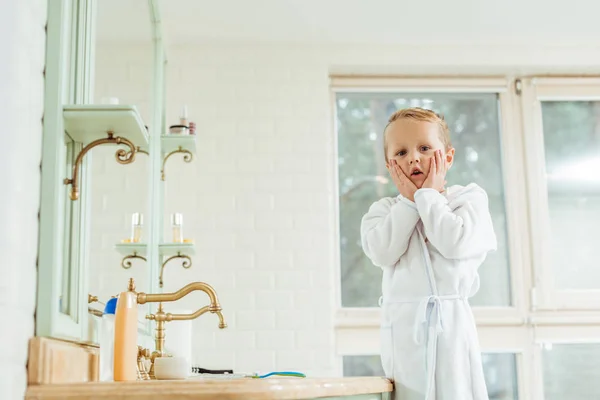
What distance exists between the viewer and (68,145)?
159cm

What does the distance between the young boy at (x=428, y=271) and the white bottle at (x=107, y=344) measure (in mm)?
580

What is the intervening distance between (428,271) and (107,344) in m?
0.69

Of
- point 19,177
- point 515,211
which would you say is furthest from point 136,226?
point 515,211

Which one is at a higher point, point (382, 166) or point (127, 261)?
point (382, 166)

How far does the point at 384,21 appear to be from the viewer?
345 centimetres

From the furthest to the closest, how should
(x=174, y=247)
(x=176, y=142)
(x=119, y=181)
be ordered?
(x=176, y=142), (x=174, y=247), (x=119, y=181)

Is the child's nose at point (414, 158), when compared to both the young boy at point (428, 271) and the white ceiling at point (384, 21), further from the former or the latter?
the white ceiling at point (384, 21)

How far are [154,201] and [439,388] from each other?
148cm

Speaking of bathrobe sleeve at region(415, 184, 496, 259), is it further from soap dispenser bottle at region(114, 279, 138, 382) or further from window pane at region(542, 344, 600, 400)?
window pane at region(542, 344, 600, 400)

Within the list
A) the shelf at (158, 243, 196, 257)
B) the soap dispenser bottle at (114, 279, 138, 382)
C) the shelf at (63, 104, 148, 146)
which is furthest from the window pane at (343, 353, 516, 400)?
the shelf at (63, 104, 148, 146)

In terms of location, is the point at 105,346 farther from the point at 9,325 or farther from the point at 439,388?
the point at 439,388

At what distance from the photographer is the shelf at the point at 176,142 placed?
A: 3.00 metres

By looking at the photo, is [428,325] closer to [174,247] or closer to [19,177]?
[19,177]

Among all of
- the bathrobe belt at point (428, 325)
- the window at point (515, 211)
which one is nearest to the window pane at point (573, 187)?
the window at point (515, 211)
